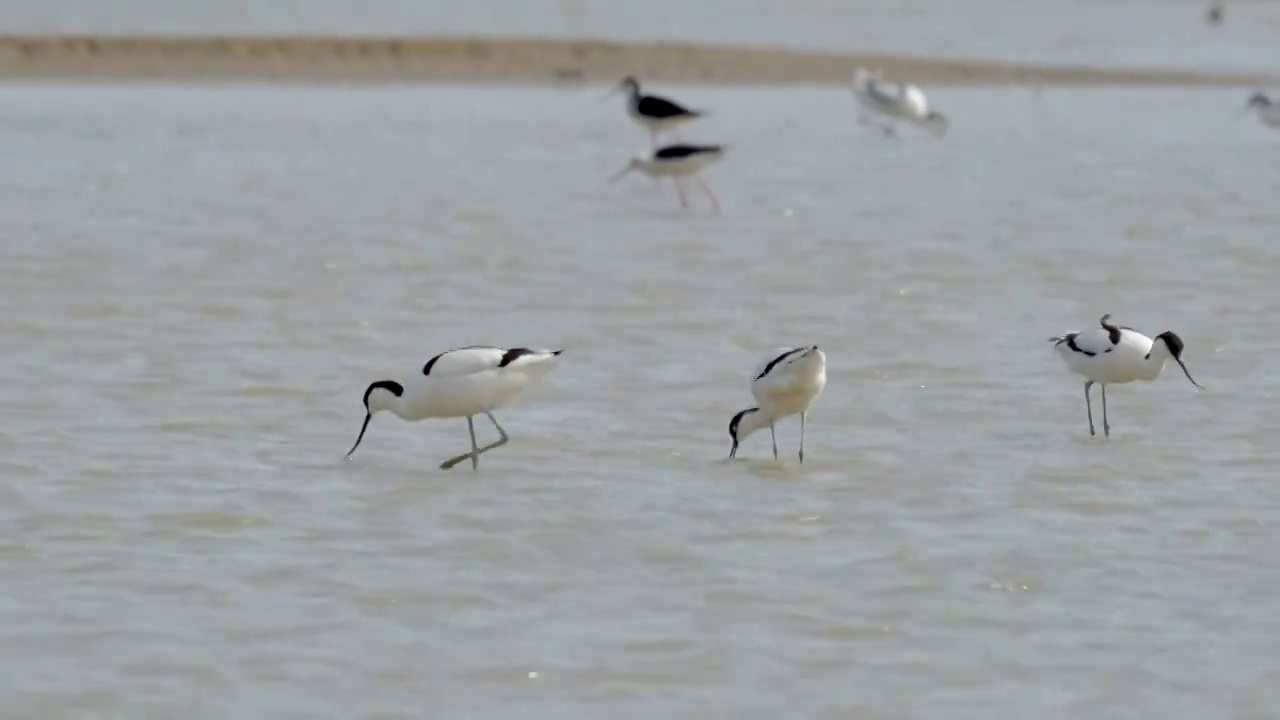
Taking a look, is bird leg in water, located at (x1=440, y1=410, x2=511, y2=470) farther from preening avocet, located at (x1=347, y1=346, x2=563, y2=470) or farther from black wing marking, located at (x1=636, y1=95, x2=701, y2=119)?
black wing marking, located at (x1=636, y1=95, x2=701, y2=119)

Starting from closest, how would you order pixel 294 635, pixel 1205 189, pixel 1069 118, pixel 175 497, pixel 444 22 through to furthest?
pixel 294 635, pixel 175 497, pixel 1205 189, pixel 1069 118, pixel 444 22

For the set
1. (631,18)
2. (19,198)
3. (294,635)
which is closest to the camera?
(294,635)

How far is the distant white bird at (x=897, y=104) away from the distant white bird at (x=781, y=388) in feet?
50.2

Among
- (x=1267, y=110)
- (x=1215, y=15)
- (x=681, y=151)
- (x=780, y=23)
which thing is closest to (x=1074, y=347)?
(x=681, y=151)

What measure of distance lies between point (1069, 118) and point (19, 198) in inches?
505

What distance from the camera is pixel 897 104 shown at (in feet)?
78.9

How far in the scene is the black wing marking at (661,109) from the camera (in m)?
22.5

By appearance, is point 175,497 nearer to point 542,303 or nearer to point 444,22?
point 542,303

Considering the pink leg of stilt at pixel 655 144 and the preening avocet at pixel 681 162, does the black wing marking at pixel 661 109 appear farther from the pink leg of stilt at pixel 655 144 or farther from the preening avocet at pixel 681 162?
the preening avocet at pixel 681 162

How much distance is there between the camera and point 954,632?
→ 6.32m

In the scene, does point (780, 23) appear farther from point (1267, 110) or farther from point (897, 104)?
point (1267, 110)

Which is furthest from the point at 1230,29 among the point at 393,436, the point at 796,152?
the point at 393,436

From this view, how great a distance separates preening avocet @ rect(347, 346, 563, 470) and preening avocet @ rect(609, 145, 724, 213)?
32.5ft

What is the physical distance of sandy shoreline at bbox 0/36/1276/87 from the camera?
30203 mm
